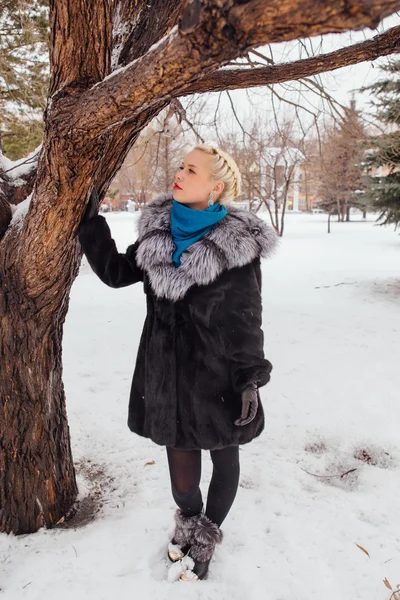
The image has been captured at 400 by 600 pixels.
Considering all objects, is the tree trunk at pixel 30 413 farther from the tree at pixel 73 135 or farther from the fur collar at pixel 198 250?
the fur collar at pixel 198 250

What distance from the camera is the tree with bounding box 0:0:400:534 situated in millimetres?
917

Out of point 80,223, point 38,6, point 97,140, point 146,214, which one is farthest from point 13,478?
point 38,6

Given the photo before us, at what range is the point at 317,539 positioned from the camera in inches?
81.4

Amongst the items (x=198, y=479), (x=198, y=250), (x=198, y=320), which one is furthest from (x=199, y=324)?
(x=198, y=479)

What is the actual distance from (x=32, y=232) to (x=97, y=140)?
1.54ft

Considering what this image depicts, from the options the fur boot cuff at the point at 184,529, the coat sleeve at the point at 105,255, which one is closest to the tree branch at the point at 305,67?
the coat sleeve at the point at 105,255

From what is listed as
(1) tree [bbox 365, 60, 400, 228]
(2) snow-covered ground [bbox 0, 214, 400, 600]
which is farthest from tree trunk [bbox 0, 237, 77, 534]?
(1) tree [bbox 365, 60, 400, 228]

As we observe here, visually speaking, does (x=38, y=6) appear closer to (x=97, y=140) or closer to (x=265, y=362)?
(x=97, y=140)

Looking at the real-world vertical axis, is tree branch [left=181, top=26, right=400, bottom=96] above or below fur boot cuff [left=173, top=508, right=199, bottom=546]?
above

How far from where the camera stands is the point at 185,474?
186 cm

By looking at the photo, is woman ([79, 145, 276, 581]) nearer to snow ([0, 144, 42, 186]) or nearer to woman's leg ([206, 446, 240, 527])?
woman's leg ([206, 446, 240, 527])

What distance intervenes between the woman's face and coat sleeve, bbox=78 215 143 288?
0.31 m

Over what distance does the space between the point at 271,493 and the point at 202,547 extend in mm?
703

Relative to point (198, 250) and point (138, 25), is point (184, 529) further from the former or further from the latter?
point (138, 25)
